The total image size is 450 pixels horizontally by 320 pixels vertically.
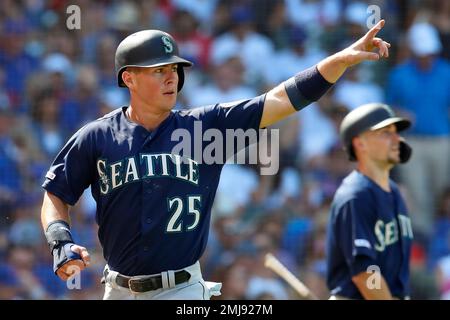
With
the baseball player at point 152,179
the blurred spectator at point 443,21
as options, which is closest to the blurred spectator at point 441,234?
the blurred spectator at point 443,21

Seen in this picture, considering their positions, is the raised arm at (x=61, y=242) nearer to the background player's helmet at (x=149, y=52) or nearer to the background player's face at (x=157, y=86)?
the background player's face at (x=157, y=86)

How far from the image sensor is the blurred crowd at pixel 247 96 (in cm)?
930

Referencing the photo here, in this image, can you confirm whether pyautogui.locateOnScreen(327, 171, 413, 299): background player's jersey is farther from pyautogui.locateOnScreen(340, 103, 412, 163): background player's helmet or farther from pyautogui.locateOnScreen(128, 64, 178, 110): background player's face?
pyautogui.locateOnScreen(128, 64, 178, 110): background player's face

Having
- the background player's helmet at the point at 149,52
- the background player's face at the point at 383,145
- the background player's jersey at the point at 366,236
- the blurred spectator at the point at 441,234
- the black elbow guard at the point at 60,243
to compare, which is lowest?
the blurred spectator at the point at 441,234

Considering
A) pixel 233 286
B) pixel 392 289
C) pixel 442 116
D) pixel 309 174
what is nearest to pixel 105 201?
pixel 392 289

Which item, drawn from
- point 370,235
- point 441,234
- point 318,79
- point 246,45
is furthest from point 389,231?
point 246,45

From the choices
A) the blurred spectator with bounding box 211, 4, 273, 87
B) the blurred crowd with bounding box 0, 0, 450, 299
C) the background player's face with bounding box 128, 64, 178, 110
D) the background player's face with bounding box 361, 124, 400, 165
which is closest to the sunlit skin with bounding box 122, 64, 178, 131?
the background player's face with bounding box 128, 64, 178, 110

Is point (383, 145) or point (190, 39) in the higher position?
point (190, 39)

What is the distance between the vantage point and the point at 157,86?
5.26m

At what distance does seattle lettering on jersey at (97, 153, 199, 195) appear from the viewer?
16.8 feet

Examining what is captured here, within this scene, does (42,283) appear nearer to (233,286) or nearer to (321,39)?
(233,286)

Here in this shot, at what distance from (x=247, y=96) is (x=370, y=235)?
3.63 metres

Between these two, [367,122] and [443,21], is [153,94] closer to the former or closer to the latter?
[367,122]

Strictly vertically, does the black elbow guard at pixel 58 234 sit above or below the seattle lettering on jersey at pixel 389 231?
above
